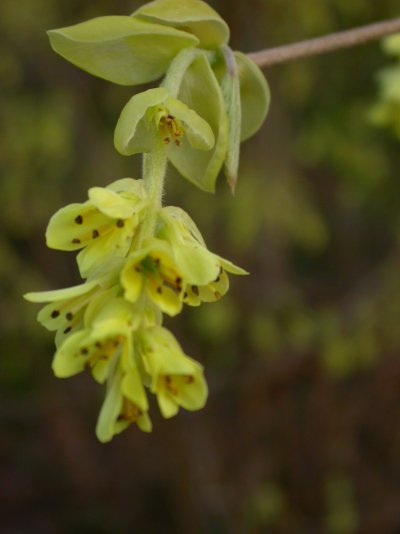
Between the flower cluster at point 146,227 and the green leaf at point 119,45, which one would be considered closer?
the flower cluster at point 146,227

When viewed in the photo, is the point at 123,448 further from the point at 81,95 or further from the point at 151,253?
the point at 151,253

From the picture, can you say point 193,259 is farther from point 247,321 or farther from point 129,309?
point 247,321

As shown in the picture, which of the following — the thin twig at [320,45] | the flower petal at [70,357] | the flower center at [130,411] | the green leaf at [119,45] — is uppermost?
the green leaf at [119,45]

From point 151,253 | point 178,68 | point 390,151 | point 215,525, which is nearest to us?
point 151,253

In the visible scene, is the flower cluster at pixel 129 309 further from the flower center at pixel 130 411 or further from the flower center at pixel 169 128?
the flower center at pixel 169 128

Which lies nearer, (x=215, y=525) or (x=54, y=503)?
(x=215, y=525)

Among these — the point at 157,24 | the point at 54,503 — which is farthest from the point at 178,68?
the point at 54,503

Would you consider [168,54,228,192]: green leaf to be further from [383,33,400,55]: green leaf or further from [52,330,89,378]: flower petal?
A: [383,33,400,55]: green leaf

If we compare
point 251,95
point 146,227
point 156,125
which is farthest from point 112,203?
point 251,95

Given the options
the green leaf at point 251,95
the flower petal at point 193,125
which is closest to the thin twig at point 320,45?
the green leaf at point 251,95
